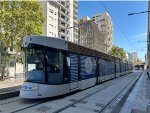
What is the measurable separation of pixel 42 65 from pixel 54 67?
2.06ft

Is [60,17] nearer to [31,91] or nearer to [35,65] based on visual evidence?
[35,65]

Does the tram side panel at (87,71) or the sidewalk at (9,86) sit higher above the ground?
the tram side panel at (87,71)

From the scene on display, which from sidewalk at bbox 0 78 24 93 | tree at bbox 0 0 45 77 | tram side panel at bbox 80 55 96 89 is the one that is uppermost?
tree at bbox 0 0 45 77

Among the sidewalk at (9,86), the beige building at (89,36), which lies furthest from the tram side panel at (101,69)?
the beige building at (89,36)

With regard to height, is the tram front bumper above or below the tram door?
below

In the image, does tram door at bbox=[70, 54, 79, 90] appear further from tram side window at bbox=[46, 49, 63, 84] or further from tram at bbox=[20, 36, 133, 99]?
tram side window at bbox=[46, 49, 63, 84]

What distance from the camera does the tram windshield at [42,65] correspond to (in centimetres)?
1198

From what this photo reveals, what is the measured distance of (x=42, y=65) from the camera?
39.5 ft

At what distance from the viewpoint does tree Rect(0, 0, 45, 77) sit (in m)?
26.5

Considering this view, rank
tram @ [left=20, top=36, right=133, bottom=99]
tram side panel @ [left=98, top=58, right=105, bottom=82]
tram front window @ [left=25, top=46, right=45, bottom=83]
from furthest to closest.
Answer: tram side panel @ [left=98, top=58, right=105, bottom=82], tram front window @ [left=25, top=46, right=45, bottom=83], tram @ [left=20, top=36, right=133, bottom=99]

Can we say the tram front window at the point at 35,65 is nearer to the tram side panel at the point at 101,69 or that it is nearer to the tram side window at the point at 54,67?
the tram side window at the point at 54,67

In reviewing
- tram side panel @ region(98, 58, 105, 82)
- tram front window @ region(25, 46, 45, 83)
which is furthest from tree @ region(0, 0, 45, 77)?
tram front window @ region(25, 46, 45, 83)

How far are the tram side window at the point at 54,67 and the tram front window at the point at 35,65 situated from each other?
1.05ft

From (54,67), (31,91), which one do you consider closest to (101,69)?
(54,67)
